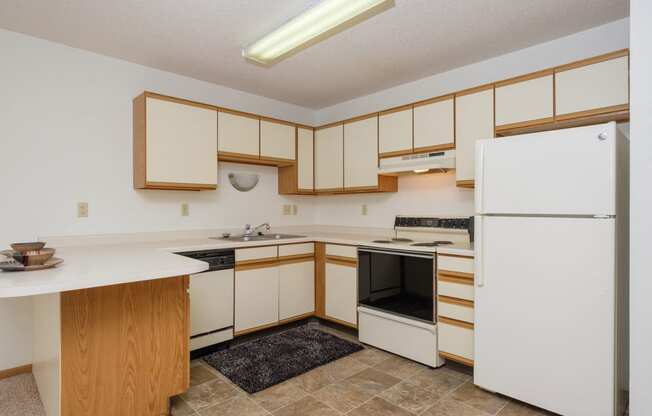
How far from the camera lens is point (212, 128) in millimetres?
3164

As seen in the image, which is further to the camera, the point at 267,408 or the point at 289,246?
the point at 289,246

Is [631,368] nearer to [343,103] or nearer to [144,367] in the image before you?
[144,367]

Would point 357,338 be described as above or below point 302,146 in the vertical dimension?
below

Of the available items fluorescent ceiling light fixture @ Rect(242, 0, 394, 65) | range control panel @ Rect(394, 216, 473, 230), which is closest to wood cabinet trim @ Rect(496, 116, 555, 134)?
range control panel @ Rect(394, 216, 473, 230)

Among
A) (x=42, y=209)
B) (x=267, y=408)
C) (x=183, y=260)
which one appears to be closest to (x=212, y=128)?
(x=42, y=209)

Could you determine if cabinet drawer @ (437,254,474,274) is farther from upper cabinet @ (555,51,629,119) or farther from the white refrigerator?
upper cabinet @ (555,51,629,119)

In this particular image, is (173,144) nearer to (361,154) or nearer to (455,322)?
(361,154)

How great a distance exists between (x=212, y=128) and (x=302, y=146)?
108 cm

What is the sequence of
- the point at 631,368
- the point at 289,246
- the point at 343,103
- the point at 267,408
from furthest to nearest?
the point at 343,103 → the point at 289,246 → the point at 267,408 → the point at 631,368

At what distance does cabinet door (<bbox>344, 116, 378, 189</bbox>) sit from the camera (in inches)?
137

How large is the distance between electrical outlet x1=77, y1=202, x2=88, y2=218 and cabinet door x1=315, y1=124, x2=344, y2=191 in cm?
219

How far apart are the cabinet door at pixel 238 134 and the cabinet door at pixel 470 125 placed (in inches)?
73.3

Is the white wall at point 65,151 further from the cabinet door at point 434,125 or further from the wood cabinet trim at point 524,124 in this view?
the wood cabinet trim at point 524,124

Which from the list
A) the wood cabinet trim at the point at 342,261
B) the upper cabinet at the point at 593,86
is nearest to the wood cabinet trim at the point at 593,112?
the upper cabinet at the point at 593,86
